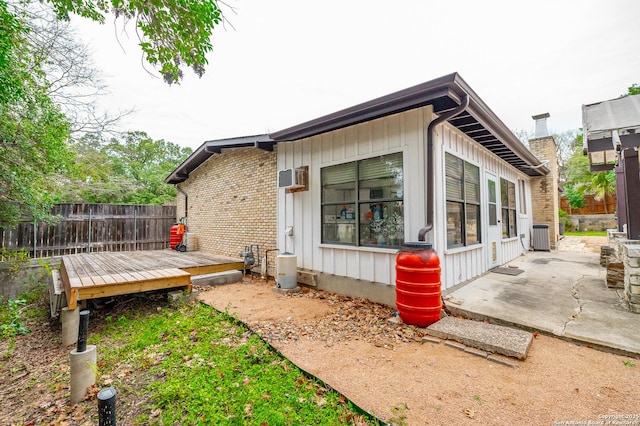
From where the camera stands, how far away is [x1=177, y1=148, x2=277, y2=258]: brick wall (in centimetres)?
645

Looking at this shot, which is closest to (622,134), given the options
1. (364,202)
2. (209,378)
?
(364,202)

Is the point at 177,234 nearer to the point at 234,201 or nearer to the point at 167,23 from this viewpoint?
the point at 234,201

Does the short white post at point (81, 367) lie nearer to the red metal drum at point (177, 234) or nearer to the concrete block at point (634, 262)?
the concrete block at point (634, 262)

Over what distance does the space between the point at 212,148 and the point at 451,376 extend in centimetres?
780

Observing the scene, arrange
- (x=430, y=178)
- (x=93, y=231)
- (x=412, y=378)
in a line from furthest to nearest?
(x=93, y=231), (x=430, y=178), (x=412, y=378)

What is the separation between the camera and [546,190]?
955 cm

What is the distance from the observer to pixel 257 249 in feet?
21.8

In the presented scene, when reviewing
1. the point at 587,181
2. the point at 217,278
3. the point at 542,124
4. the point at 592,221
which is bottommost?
the point at 217,278

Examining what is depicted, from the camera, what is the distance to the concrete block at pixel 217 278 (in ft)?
18.4

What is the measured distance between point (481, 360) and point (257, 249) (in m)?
5.24

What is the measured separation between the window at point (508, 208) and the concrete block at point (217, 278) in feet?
22.3

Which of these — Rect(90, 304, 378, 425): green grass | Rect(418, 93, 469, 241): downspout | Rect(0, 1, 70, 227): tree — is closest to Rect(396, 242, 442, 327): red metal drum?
Rect(418, 93, 469, 241): downspout

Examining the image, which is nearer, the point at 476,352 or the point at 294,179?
the point at 476,352

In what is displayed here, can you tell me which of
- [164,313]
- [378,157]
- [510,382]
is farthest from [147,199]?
[510,382]
